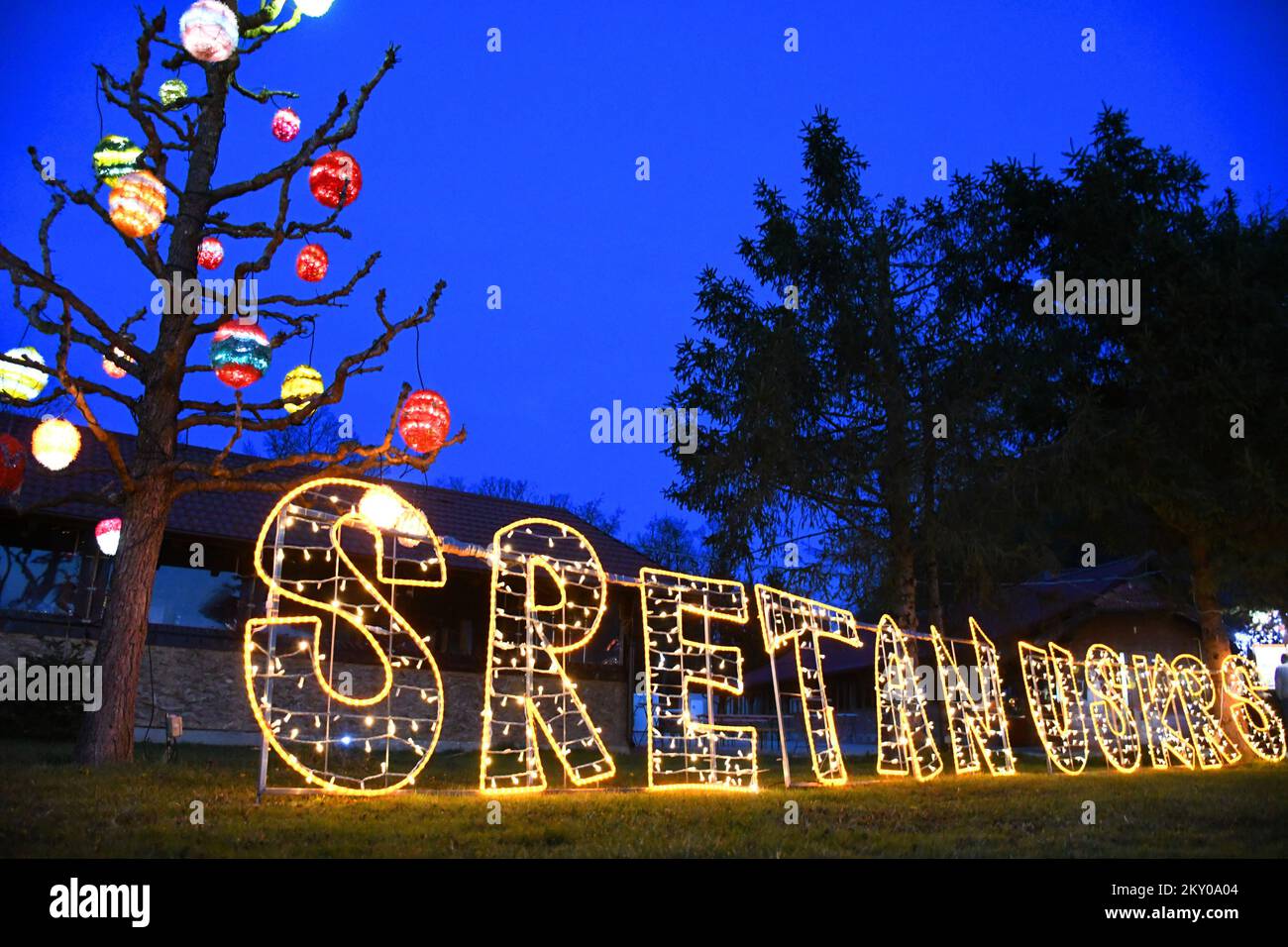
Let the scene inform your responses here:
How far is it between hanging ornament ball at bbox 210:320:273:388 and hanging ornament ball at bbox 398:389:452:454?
1490 millimetres

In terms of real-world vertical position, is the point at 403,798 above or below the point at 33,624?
below

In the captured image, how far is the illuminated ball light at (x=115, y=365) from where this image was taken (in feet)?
34.5

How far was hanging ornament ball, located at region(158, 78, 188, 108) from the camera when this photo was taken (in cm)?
1091

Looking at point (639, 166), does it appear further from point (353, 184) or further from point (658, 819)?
point (658, 819)

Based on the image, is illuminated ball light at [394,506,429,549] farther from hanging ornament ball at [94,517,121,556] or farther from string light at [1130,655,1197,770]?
string light at [1130,655,1197,770]

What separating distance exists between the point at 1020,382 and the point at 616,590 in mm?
9742

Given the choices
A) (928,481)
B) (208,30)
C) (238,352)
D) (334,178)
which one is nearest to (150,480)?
(238,352)

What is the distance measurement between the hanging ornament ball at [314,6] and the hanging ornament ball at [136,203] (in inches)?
108

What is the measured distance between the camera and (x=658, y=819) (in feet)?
23.8

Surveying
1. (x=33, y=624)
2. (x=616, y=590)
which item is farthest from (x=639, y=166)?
(x=33, y=624)
